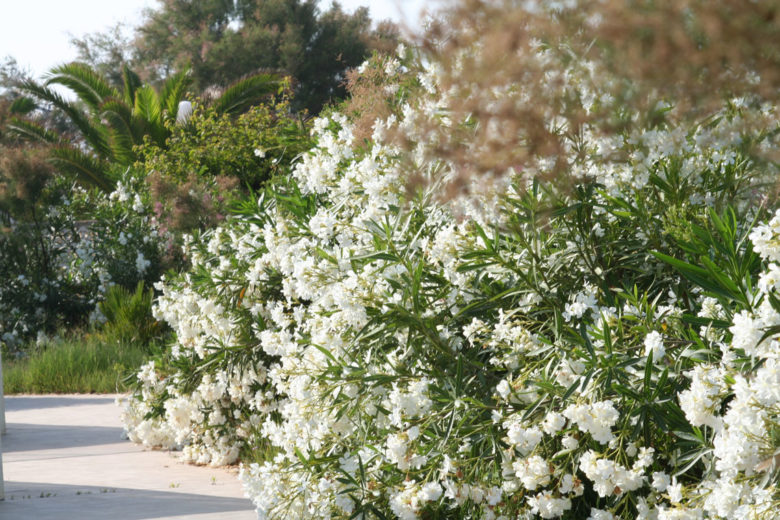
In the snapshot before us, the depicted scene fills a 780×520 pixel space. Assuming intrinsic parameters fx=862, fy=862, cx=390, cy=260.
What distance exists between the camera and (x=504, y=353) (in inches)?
142

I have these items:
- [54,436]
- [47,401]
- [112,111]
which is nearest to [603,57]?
[54,436]

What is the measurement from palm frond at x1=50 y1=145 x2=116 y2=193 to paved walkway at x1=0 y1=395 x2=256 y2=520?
11251 mm

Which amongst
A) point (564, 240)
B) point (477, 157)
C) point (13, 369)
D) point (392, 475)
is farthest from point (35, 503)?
point (13, 369)

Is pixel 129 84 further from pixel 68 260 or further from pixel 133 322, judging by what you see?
pixel 133 322

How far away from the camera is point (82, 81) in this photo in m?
19.8

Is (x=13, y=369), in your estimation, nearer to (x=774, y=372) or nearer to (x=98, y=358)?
(x=98, y=358)

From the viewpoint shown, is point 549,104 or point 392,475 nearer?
point 549,104

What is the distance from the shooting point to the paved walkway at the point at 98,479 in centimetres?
483

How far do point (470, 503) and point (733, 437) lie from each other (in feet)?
3.82

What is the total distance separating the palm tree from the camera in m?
18.6

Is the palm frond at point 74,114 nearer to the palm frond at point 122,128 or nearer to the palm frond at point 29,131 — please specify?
the palm frond at point 29,131

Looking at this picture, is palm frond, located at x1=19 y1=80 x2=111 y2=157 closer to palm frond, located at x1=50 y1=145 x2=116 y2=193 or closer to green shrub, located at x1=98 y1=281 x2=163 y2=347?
palm frond, located at x1=50 y1=145 x2=116 y2=193

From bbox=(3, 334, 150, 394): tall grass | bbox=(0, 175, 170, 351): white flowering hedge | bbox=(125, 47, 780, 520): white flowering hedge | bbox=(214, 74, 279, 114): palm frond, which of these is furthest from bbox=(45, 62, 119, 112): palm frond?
bbox=(125, 47, 780, 520): white flowering hedge

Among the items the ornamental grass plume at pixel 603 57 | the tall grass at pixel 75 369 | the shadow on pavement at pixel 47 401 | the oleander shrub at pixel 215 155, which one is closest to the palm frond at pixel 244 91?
the oleander shrub at pixel 215 155
